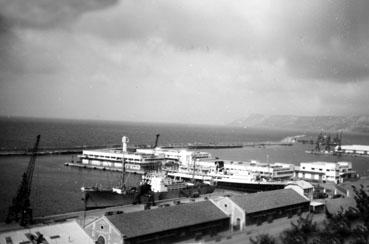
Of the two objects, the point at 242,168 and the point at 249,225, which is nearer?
the point at 249,225

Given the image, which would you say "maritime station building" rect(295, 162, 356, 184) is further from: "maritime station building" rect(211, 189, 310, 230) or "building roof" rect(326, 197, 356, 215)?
"maritime station building" rect(211, 189, 310, 230)

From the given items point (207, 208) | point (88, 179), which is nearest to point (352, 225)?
point (207, 208)

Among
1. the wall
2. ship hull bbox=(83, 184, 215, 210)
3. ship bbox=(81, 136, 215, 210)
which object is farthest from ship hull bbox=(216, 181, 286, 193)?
the wall

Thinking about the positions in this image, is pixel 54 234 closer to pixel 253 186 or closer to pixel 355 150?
pixel 253 186

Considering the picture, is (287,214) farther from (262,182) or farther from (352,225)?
(262,182)

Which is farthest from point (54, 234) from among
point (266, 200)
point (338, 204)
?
point (338, 204)

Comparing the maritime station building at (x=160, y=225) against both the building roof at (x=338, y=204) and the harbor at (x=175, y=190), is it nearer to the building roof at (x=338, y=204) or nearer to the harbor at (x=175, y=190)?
the harbor at (x=175, y=190)
